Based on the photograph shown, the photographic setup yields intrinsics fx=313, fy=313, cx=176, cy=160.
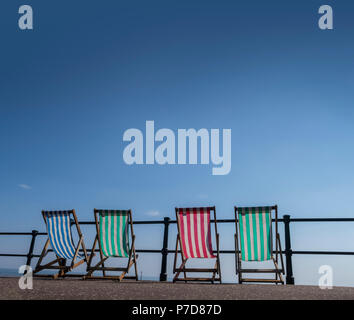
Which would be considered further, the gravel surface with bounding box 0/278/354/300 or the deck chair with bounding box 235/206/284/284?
the deck chair with bounding box 235/206/284/284

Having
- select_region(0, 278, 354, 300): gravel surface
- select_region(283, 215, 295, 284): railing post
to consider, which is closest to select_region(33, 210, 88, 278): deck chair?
select_region(0, 278, 354, 300): gravel surface

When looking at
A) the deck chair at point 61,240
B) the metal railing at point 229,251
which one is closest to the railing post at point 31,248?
the metal railing at point 229,251

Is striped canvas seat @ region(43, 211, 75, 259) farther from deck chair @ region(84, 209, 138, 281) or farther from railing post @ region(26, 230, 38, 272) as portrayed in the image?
railing post @ region(26, 230, 38, 272)

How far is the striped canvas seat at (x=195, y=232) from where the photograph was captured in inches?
187

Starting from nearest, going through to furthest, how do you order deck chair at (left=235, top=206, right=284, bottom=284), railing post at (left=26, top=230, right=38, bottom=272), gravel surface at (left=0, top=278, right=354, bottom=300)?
gravel surface at (left=0, top=278, right=354, bottom=300) → deck chair at (left=235, top=206, right=284, bottom=284) → railing post at (left=26, top=230, right=38, bottom=272)

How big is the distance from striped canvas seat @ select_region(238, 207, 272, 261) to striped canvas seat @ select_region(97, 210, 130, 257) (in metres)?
1.80

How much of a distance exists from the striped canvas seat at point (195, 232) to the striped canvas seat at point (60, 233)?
1.83 meters

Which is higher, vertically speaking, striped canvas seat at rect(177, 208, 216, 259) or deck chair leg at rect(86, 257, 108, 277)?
striped canvas seat at rect(177, 208, 216, 259)

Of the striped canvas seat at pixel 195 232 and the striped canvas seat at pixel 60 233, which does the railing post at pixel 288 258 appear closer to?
the striped canvas seat at pixel 195 232

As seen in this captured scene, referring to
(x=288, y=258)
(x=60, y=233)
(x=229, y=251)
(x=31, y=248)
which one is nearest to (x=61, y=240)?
(x=60, y=233)

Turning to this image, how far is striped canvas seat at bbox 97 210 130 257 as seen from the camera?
495cm
